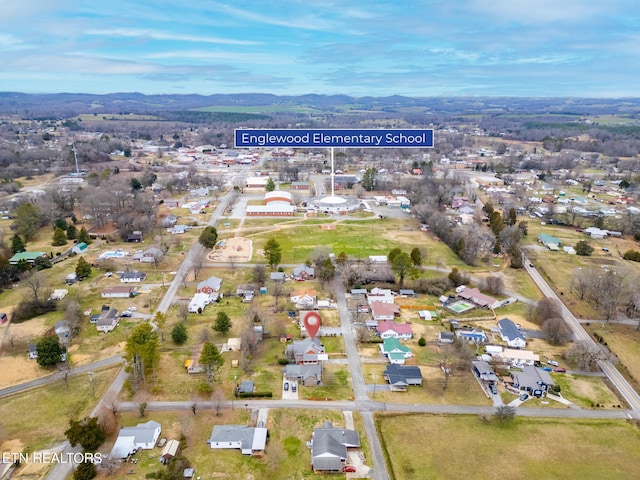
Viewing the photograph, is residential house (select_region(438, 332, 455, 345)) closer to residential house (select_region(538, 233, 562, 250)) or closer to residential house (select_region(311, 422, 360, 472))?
residential house (select_region(311, 422, 360, 472))

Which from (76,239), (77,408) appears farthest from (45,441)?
(76,239)

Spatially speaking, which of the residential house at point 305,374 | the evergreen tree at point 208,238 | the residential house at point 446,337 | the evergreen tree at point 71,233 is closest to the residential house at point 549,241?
the residential house at point 446,337

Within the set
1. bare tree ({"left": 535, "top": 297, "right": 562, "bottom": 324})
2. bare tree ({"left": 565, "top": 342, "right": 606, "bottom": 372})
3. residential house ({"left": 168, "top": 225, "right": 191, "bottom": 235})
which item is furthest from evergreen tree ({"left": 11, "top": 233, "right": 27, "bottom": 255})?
bare tree ({"left": 565, "top": 342, "right": 606, "bottom": 372})

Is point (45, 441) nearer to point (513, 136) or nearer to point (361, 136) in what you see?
point (361, 136)

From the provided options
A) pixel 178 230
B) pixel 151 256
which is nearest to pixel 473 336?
pixel 151 256

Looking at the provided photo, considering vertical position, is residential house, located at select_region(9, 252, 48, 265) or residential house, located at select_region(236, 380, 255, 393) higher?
residential house, located at select_region(9, 252, 48, 265)

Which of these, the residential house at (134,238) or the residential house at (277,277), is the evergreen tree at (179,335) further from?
the residential house at (134,238)
